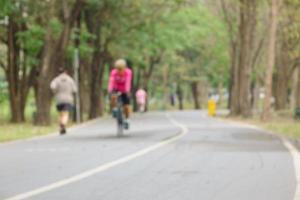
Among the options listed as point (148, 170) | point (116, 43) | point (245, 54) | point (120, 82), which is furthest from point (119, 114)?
point (116, 43)

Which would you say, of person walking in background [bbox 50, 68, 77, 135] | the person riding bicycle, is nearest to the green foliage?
person walking in background [bbox 50, 68, 77, 135]

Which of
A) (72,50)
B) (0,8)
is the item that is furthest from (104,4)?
(0,8)

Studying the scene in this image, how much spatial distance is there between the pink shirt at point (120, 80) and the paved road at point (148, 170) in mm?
1819

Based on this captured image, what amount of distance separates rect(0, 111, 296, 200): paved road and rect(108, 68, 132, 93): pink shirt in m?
1.82

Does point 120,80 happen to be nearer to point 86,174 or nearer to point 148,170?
point 148,170

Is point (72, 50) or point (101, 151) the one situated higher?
point (72, 50)

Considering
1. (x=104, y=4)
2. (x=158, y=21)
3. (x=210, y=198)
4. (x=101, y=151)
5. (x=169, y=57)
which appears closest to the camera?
(x=210, y=198)

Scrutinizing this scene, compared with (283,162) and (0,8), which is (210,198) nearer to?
(283,162)

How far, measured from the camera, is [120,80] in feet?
62.1

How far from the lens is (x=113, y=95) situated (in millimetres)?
19172

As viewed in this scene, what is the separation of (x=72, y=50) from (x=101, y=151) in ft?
73.0

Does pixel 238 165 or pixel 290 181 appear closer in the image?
pixel 290 181

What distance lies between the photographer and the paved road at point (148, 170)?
8.88m

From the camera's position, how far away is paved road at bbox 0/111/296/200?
8.88 metres
